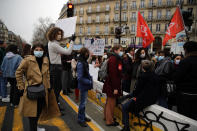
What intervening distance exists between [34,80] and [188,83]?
2.70 metres

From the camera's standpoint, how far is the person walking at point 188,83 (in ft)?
7.97

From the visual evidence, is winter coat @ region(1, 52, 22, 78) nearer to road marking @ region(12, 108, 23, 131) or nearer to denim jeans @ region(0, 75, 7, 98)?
denim jeans @ region(0, 75, 7, 98)

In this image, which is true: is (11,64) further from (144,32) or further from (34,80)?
(144,32)

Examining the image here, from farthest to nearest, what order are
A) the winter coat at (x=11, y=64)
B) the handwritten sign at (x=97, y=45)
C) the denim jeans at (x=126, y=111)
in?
the handwritten sign at (x=97, y=45) < the winter coat at (x=11, y=64) < the denim jeans at (x=126, y=111)

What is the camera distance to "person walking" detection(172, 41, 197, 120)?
2.43 meters

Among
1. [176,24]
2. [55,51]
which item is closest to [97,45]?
[55,51]

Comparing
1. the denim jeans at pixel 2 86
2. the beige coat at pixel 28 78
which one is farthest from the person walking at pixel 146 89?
the denim jeans at pixel 2 86

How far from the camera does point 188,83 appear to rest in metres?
2.46

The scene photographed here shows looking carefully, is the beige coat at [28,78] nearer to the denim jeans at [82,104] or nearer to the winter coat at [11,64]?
the denim jeans at [82,104]

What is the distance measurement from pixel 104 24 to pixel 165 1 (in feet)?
52.6

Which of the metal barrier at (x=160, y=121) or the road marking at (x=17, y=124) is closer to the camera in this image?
the metal barrier at (x=160, y=121)

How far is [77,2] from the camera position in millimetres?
43281

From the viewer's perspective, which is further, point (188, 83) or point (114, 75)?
point (114, 75)

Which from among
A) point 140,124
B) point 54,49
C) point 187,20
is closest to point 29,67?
point 54,49
